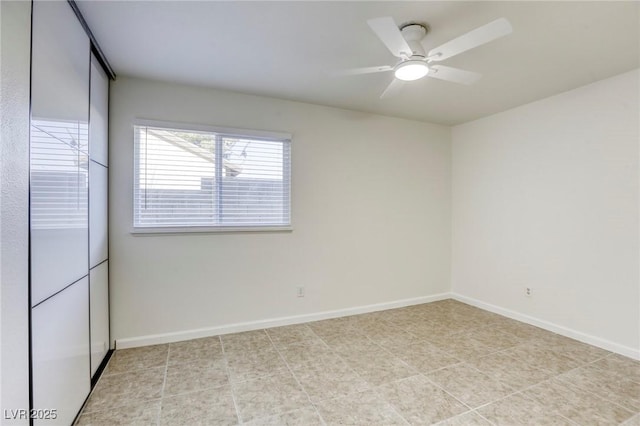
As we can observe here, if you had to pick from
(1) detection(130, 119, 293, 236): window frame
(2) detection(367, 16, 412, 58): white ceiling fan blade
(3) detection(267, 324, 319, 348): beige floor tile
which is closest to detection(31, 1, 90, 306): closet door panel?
(1) detection(130, 119, 293, 236): window frame

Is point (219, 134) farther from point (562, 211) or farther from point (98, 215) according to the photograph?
point (562, 211)

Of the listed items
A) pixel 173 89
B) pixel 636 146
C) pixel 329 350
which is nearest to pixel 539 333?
pixel 636 146

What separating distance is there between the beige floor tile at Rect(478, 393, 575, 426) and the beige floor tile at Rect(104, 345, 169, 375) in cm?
251

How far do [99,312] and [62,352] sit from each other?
2.82ft

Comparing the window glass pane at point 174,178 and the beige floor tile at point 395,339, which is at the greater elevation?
the window glass pane at point 174,178

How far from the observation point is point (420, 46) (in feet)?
6.79

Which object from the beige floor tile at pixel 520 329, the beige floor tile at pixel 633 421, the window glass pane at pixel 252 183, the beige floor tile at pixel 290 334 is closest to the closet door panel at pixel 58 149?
the window glass pane at pixel 252 183

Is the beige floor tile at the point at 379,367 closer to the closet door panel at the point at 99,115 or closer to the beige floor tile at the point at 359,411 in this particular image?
the beige floor tile at the point at 359,411

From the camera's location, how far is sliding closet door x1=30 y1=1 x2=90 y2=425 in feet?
4.66

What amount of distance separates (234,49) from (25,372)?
2.31 m

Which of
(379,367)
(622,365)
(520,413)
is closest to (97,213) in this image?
(379,367)

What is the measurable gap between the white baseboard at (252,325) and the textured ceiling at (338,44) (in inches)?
98.0

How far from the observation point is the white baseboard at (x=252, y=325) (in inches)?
113

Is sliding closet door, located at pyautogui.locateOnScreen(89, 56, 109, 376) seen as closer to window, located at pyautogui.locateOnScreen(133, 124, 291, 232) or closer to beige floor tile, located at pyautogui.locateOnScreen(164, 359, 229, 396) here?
window, located at pyautogui.locateOnScreen(133, 124, 291, 232)
